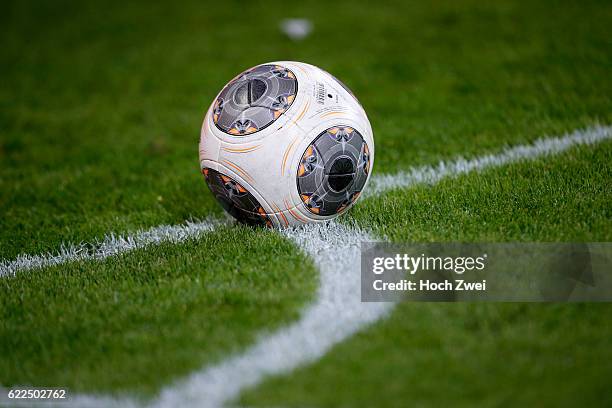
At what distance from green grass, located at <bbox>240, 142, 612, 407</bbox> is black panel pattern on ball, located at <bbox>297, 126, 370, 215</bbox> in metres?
0.36

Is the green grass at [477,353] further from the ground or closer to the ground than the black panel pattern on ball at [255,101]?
closer to the ground

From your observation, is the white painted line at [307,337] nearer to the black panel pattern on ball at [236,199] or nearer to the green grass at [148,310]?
the green grass at [148,310]

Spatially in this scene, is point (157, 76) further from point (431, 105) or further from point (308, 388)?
point (308, 388)

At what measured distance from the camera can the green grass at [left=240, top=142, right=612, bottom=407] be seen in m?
2.53

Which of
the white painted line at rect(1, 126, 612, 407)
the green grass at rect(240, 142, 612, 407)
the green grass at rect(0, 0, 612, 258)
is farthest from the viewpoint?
the green grass at rect(0, 0, 612, 258)

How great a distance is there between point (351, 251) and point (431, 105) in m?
2.78

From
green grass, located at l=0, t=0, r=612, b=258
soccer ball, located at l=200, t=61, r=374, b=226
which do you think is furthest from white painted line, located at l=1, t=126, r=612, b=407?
green grass, located at l=0, t=0, r=612, b=258

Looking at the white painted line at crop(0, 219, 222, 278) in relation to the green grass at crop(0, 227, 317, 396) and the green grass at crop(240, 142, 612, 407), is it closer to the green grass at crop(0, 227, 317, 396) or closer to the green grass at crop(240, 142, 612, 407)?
the green grass at crop(0, 227, 317, 396)

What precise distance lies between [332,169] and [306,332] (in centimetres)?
101

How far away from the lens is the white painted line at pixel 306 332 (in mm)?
2680

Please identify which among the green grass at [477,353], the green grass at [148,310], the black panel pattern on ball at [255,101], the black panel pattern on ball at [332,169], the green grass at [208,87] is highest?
the black panel pattern on ball at [255,101]

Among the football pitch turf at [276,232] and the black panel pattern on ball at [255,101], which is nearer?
the football pitch turf at [276,232]

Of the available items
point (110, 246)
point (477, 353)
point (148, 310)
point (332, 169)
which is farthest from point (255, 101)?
point (477, 353)

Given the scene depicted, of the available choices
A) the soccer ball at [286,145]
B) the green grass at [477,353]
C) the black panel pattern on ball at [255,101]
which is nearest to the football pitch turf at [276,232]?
the green grass at [477,353]
